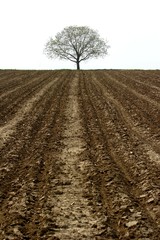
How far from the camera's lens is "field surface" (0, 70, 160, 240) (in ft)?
18.4

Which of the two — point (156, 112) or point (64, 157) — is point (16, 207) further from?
point (156, 112)

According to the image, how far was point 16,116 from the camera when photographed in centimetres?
1506

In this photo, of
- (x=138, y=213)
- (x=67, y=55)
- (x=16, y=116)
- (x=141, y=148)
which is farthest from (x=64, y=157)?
(x=67, y=55)

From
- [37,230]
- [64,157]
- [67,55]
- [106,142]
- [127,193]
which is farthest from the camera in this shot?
[67,55]

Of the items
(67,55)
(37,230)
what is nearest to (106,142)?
(37,230)

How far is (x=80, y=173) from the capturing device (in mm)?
8031

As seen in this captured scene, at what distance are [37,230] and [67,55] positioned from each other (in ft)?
210

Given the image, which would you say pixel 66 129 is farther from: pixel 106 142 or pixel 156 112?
pixel 156 112

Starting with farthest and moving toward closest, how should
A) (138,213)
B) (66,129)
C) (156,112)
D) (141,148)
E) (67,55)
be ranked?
(67,55) < (156,112) < (66,129) < (141,148) < (138,213)

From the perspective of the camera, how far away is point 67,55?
6800 centimetres

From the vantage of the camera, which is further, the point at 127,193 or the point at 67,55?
the point at 67,55

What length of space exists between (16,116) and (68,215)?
9.48m

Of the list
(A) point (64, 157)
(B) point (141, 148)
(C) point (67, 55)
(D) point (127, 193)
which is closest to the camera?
A: (D) point (127, 193)

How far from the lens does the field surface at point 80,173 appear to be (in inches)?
221
